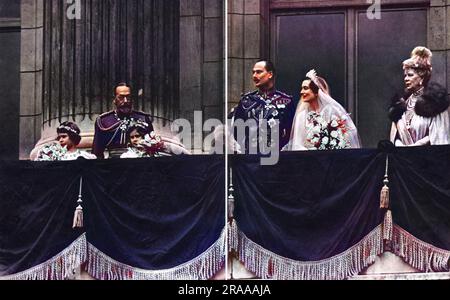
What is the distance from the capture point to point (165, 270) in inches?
651

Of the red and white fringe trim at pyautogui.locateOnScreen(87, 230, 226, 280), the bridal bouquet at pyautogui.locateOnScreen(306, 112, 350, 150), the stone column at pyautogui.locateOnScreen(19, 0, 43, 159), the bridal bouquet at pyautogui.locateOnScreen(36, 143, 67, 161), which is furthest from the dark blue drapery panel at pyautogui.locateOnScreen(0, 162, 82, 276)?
the bridal bouquet at pyautogui.locateOnScreen(306, 112, 350, 150)

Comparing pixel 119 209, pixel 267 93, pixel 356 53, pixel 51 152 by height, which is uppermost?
pixel 356 53

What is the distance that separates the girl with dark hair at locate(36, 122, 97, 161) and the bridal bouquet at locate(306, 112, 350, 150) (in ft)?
7.85

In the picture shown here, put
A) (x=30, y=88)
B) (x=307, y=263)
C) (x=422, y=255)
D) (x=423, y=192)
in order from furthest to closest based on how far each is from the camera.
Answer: (x=30, y=88) < (x=307, y=263) < (x=423, y=192) < (x=422, y=255)

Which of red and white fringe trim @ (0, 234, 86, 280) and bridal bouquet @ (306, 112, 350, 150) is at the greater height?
bridal bouquet @ (306, 112, 350, 150)

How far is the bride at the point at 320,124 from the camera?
54.6ft

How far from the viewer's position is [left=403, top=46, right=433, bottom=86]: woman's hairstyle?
54.9 ft

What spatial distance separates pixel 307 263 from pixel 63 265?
8.62 feet

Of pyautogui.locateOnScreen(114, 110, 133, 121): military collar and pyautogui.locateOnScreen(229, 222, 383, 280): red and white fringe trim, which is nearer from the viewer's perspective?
pyautogui.locateOnScreen(229, 222, 383, 280): red and white fringe trim

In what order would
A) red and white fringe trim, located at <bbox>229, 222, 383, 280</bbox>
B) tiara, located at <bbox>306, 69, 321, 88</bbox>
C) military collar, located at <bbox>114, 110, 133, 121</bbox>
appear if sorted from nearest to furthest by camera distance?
red and white fringe trim, located at <bbox>229, 222, 383, 280</bbox> → tiara, located at <bbox>306, 69, 321, 88</bbox> → military collar, located at <bbox>114, 110, 133, 121</bbox>

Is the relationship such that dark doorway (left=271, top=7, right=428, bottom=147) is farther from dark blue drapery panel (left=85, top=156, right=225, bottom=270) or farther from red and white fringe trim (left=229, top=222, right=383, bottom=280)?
dark blue drapery panel (left=85, top=156, right=225, bottom=270)

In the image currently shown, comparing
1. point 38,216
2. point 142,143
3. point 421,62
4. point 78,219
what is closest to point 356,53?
point 421,62

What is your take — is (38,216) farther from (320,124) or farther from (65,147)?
(320,124)

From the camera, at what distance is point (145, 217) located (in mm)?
16703
